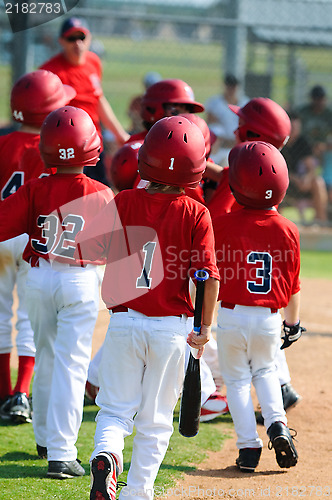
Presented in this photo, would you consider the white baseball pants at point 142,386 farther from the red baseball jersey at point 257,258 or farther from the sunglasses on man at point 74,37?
the sunglasses on man at point 74,37

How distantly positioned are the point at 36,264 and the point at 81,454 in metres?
1.05

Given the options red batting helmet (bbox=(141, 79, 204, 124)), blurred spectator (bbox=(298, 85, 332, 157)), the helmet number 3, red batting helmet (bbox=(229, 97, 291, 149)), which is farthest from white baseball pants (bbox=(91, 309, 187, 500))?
blurred spectator (bbox=(298, 85, 332, 157))

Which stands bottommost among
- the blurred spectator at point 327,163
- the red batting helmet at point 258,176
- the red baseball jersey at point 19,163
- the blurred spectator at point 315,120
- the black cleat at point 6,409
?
the blurred spectator at point 327,163

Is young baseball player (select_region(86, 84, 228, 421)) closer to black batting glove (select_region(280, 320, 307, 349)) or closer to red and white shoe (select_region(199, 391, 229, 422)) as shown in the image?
red and white shoe (select_region(199, 391, 229, 422))

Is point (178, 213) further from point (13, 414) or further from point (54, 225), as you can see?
point (13, 414)

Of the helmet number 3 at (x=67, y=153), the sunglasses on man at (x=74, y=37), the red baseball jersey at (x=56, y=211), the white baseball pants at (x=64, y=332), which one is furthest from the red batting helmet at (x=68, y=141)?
the sunglasses on man at (x=74, y=37)

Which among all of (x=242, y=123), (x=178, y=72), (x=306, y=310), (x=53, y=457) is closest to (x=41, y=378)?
(x=53, y=457)

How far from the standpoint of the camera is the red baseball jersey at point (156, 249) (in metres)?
3.13

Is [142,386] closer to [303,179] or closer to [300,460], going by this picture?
[300,460]

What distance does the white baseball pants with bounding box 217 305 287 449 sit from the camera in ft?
12.5

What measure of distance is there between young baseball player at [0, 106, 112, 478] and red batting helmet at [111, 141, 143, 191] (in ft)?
1.92

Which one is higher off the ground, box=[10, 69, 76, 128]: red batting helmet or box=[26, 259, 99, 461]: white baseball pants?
box=[10, 69, 76, 128]: red batting helmet

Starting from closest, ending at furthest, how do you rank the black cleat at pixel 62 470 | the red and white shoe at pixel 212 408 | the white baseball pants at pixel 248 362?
1. the black cleat at pixel 62 470
2. the white baseball pants at pixel 248 362
3. the red and white shoe at pixel 212 408

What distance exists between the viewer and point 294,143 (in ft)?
37.9
